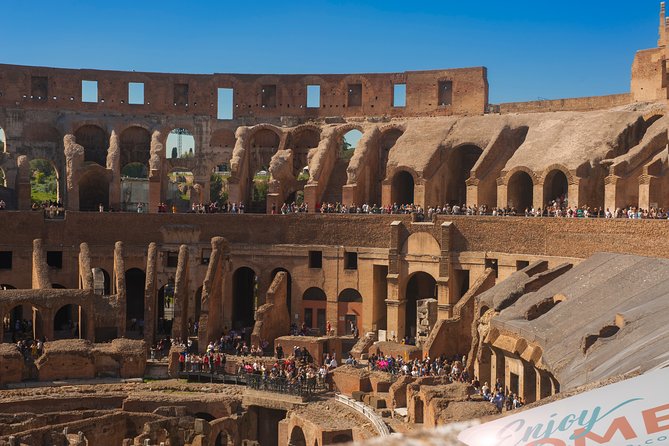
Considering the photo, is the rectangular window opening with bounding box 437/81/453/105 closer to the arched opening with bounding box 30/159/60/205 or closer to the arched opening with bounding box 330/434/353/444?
the arched opening with bounding box 330/434/353/444

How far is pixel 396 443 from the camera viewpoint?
748 cm

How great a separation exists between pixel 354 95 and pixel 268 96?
458 cm

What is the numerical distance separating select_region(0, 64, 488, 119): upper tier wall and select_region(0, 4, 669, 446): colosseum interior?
0.36 feet

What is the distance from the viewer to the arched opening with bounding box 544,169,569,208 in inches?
1569

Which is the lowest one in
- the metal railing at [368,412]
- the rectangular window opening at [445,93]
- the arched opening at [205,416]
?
the arched opening at [205,416]

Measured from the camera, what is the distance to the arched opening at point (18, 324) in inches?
1449

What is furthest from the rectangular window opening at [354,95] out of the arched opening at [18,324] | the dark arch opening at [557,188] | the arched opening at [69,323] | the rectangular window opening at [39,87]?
the arched opening at [18,324]

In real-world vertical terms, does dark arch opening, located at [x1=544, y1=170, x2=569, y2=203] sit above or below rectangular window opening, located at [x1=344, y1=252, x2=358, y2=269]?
above

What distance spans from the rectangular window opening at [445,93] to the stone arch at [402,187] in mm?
4655

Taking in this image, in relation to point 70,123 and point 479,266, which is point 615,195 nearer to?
point 479,266

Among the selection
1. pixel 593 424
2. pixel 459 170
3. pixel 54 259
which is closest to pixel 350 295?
pixel 459 170

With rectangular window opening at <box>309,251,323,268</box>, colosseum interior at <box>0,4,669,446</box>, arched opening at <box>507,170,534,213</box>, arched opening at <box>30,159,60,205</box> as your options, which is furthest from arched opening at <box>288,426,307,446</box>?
arched opening at <box>30,159,60,205</box>

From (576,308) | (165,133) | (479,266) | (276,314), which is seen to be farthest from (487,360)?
(165,133)

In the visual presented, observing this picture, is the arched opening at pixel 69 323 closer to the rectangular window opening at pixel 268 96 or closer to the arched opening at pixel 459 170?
the rectangular window opening at pixel 268 96
